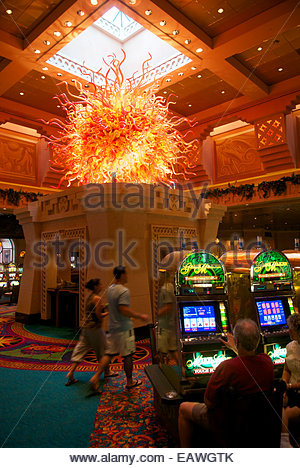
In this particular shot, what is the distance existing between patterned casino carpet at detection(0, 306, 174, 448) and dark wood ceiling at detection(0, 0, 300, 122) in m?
6.72

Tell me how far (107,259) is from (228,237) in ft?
39.5

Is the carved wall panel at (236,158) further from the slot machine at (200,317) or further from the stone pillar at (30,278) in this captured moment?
the slot machine at (200,317)

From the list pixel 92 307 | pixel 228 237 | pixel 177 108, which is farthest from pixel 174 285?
pixel 228 237

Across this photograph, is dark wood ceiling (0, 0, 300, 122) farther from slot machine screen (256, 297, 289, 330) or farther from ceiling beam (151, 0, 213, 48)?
slot machine screen (256, 297, 289, 330)

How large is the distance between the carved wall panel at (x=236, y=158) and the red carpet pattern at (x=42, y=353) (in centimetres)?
853

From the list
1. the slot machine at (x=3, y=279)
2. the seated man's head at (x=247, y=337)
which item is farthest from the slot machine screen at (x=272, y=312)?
the slot machine at (x=3, y=279)

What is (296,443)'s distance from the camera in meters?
1.91

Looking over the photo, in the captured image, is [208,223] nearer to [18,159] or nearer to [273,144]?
[273,144]

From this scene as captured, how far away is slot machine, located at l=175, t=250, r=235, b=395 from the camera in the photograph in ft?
7.73

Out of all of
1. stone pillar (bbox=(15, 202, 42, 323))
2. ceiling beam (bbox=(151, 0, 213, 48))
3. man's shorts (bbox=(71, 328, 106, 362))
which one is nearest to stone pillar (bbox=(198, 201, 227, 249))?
stone pillar (bbox=(15, 202, 42, 323))

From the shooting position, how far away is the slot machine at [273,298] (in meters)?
2.84

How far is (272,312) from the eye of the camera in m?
3.10

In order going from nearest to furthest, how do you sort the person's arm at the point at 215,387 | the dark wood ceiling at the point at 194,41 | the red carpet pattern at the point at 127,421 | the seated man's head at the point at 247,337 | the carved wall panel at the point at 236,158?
the person's arm at the point at 215,387 < the seated man's head at the point at 247,337 < the red carpet pattern at the point at 127,421 < the dark wood ceiling at the point at 194,41 < the carved wall panel at the point at 236,158

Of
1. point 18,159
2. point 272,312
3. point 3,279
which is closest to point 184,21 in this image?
point 272,312
